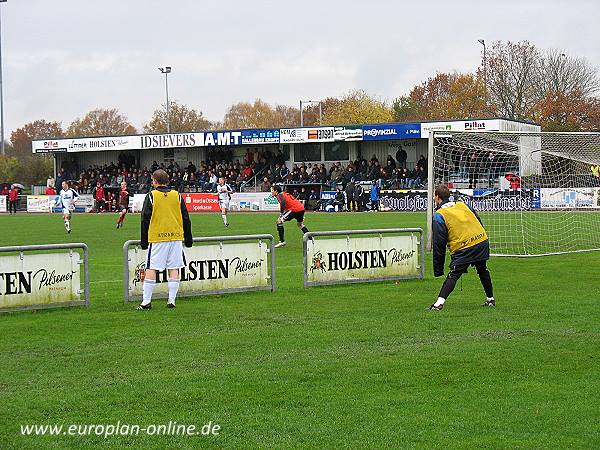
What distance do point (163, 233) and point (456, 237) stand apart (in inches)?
162

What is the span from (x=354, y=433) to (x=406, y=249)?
10.5 m

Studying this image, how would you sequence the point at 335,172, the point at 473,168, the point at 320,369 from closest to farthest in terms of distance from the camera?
1. the point at 320,369
2. the point at 473,168
3. the point at 335,172

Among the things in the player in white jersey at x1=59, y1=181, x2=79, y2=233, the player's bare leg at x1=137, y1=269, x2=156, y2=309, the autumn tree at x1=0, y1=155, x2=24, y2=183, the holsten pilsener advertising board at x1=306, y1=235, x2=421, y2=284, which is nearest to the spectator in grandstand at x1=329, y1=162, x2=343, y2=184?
the player in white jersey at x1=59, y1=181, x2=79, y2=233

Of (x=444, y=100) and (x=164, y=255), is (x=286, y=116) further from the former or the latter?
(x=164, y=255)

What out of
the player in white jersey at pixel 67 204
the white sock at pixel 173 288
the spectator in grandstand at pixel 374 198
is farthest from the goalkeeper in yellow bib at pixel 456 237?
the spectator in grandstand at pixel 374 198

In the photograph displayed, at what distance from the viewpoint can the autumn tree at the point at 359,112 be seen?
324ft

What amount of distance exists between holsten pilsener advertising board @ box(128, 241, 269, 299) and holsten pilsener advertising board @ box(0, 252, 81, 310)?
0.93m

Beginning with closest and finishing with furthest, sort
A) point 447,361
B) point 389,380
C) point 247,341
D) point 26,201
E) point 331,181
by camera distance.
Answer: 1. point 389,380
2. point 447,361
3. point 247,341
4. point 331,181
5. point 26,201

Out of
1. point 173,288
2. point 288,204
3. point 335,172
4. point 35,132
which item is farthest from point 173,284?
point 35,132

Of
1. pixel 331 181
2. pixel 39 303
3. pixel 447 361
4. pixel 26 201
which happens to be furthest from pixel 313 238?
pixel 26 201

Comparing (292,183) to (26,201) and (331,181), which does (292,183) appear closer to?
(331,181)

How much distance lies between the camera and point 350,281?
16.7 metres

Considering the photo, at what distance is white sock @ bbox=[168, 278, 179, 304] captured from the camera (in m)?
13.9

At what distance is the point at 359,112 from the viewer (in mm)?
98938
